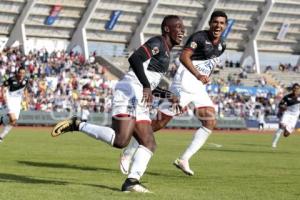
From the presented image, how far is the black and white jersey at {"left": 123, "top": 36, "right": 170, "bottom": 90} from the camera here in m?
10.4

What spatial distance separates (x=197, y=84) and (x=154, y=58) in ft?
12.3

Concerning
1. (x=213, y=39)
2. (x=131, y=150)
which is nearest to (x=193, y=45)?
(x=213, y=39)

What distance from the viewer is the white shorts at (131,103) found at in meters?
10.5

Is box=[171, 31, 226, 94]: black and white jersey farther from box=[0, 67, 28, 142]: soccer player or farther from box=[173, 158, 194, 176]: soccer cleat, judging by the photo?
box=[0, 67, 28, 142]: soccer player

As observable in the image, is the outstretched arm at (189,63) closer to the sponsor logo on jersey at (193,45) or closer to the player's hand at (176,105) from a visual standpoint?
the sponsor logo on jersey at (193,45)

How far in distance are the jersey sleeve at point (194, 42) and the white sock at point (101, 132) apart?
2.99 m

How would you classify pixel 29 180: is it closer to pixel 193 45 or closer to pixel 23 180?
pixel 23 180

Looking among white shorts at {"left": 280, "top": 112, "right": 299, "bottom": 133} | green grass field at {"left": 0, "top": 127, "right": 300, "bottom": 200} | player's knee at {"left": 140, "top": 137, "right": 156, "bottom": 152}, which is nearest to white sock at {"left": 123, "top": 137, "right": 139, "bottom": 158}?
green grass field at {"left": 0, "top": 127, "right": 300, "bottom": 200}

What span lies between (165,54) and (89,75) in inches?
1792

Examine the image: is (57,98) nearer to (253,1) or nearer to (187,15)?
(187,15)

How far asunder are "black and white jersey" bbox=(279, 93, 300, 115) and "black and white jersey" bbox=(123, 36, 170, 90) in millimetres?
15963

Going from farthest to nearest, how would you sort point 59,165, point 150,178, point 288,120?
1. point 288,120
2. point 59,165
3. point 150,178

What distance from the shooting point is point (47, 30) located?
67.1 metres

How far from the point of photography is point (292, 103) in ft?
87.5
